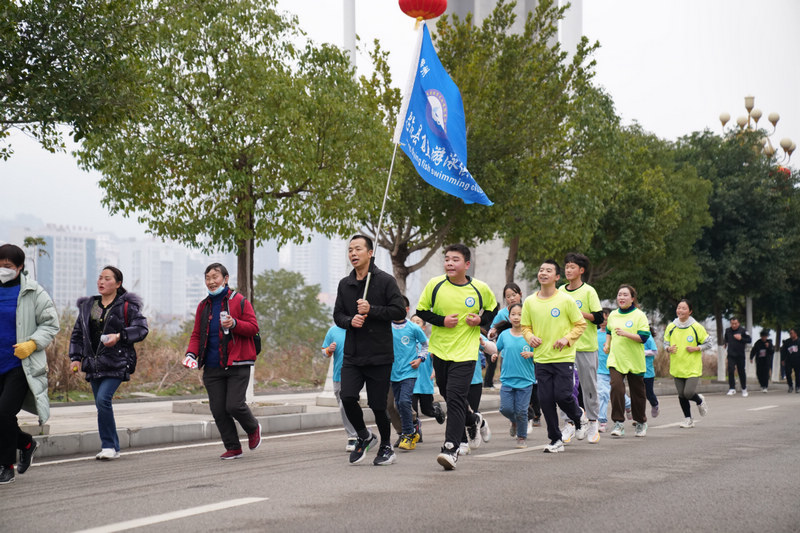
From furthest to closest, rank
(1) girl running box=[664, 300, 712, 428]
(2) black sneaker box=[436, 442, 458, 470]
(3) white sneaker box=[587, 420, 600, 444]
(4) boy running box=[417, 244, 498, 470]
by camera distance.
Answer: (1) girl running box=[664, 300, 712, 428], (3) white sneaker box=[587, 420, 600, 444], (4) boy running box=[417, 244, 498, 470], (2) black sneaker box=[436, 442, 458, 470]

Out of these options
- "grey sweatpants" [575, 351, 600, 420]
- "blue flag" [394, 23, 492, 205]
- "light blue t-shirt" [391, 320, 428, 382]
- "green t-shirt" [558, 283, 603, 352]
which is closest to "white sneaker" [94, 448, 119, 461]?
"light blue t-shirt" [391, 320, 428, 382]

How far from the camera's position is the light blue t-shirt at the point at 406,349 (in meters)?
10.3

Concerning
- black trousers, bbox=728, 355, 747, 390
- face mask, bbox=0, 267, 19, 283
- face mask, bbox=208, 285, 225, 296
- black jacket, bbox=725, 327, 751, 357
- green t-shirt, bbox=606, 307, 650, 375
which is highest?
face mask, bbox=0, 267, 19, 283

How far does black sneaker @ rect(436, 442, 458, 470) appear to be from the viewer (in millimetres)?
8219

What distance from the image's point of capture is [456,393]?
8.56 m

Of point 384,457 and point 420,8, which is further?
point 420,8

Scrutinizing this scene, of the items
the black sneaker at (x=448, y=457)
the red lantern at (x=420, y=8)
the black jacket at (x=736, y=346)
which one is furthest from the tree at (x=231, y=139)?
the black jacket at (x=736, y=346)

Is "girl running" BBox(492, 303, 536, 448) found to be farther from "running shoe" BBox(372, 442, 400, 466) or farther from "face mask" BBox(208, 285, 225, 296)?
"face mask" BBox(208, 285, 225, 296)

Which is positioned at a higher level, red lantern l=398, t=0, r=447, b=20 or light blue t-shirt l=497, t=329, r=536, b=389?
red lantern l=398, t=0, r=447, b=20

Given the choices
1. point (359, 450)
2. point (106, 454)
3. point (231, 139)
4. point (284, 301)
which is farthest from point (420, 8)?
point (284, 301)

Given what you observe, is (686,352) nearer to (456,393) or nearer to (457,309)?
(457,309)

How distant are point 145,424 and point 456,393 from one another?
5005 mm

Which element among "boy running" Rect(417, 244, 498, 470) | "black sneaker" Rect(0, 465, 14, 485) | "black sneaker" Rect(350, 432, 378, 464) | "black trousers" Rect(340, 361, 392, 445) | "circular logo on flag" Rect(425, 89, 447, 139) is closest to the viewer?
"black sneaker" Rect(0, 465, 14, 485)

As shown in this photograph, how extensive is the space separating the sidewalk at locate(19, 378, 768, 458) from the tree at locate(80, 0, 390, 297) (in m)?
2.41
